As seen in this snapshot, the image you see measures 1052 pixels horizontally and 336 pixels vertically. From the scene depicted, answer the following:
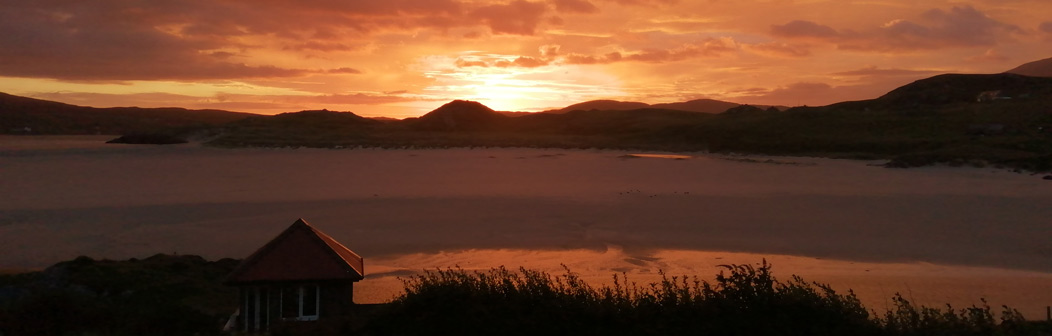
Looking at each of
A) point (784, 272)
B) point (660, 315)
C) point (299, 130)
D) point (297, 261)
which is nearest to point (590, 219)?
point (784, 272)

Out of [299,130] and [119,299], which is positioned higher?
[299,130]

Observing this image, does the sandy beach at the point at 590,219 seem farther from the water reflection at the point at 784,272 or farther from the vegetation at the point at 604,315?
the vegetation at the point at 604,315

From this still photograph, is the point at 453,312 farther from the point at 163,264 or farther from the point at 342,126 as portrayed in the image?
the point at 342,126

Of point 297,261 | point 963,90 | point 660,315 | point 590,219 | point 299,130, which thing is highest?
point 963,90

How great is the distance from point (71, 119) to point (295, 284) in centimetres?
10937

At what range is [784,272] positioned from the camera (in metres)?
13.2

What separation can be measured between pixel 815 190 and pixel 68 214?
22099mm

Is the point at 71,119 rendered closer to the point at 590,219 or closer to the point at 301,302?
the point at 590,219

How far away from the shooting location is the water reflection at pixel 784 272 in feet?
37.6

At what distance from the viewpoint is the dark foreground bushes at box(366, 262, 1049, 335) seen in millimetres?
7746

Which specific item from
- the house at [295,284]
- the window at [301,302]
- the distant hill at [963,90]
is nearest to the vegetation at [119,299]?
the house at [295,284]

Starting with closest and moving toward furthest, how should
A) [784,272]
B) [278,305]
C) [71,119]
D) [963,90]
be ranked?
[278,305]
[784,272]
[963,90]
[71,119]

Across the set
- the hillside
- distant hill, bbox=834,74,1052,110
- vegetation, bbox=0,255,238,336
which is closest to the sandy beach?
vegetation, bbox=0,255,238,336

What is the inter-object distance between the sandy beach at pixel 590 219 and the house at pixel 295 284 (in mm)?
2900
